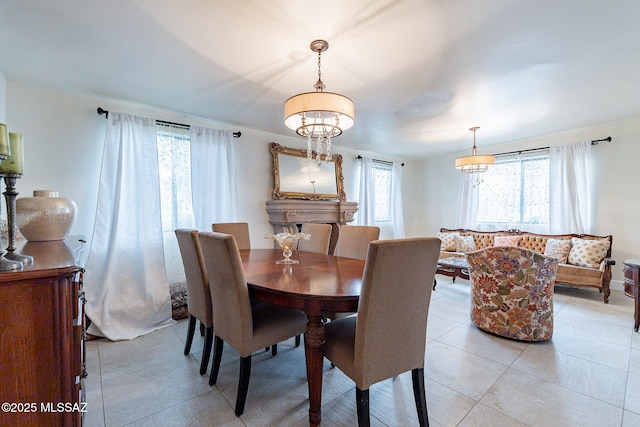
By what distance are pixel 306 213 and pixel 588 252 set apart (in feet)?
12.7

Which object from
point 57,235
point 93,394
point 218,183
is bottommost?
point 93,394

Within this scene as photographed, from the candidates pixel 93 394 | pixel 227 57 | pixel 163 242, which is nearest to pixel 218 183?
pixel 163 242

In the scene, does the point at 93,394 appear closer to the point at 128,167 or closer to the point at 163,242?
the point at 163,242

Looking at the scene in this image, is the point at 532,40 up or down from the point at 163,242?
up

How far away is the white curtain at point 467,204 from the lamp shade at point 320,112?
419 cm

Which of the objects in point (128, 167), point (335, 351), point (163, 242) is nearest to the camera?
point (335, 351)

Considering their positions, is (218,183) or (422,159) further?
(422,159)

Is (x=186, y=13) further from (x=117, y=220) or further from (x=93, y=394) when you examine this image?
(x=93, y=394)

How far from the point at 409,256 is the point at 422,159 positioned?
5.45 metres

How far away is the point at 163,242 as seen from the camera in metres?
3.03

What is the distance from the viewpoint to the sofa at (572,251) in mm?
3369

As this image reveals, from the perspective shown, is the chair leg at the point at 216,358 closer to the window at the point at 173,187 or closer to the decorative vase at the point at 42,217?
the decorative vase at the point at 42,217

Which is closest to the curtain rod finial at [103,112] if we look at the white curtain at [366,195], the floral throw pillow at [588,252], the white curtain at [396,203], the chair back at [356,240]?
the chair back at [356,240]

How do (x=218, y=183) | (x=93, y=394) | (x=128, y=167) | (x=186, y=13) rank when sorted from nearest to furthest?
(x=186, y=13)
(x=93, y=394)
(x=128, y=167)
(x=218, y=183)
